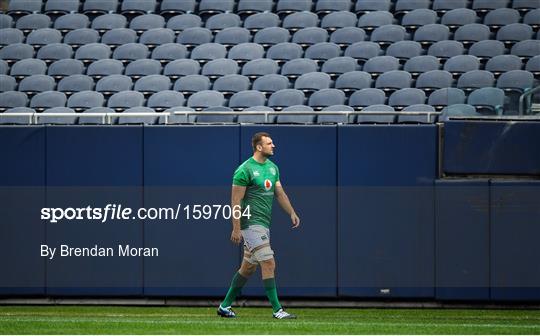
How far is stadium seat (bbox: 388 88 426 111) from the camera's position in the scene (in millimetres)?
14805

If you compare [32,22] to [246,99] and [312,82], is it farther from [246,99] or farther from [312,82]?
[312,82]

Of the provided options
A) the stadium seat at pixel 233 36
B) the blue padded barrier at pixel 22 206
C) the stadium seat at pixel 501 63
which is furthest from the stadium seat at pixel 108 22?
the stadium seat at pixel 501 63

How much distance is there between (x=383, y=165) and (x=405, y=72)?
3408 millimetres

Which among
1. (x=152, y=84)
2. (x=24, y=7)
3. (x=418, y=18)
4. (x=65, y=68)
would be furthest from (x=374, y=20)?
(x=24, y=7)

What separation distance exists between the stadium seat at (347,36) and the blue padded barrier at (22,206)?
5805 millimetres

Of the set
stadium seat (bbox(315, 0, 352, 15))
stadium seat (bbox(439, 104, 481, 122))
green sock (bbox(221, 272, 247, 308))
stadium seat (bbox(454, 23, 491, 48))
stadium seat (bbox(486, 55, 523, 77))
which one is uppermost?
stadium seat (bbox(315, 0, 352, 15))

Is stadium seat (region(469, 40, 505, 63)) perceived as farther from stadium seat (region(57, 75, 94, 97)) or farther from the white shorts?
the white shorts

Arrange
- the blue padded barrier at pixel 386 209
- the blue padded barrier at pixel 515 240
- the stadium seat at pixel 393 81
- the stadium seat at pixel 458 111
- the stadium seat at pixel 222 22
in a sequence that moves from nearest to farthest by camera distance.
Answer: the blue padded barrier at pixel 515 240
the blue padded barrier at pixel 386 209
the stadium seat at pixel 458 111
the stadium seat at pixel 393 81
the stadium seat at pixel 222 22

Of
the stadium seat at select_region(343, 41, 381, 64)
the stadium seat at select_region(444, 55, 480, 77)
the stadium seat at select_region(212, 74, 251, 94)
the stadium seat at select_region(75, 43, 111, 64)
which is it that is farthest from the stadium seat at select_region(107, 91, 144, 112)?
the stadium seat at select_region(444, 55, 480, 77)

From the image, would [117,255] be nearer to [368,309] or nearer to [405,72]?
[368,309]

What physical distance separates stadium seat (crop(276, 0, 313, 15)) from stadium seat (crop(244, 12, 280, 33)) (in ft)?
0.97

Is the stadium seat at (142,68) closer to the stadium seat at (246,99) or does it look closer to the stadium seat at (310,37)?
the stadium seat at (246,99)

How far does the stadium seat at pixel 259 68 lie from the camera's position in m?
16.1

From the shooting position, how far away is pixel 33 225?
41.9ft
